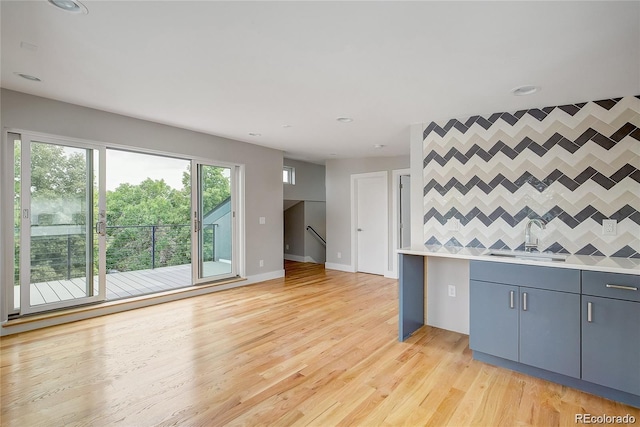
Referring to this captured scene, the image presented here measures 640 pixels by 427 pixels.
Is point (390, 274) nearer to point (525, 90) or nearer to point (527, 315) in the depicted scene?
point (527, 315)

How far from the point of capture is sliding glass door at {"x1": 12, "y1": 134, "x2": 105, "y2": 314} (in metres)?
3.11

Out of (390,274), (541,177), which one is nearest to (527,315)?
(541,177)

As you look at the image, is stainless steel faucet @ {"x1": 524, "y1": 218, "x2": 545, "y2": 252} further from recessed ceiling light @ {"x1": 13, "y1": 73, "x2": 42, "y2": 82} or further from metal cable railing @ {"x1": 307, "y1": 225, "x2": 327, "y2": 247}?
metal cable railing @ {"x1": 307, "y1": 225, "x2": 327, "y2": 247}

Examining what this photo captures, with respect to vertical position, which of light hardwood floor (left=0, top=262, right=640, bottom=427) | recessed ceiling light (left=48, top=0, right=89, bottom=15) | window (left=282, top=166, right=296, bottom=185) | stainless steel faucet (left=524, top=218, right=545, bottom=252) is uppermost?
recessed ceiling light (left=48, top=0, right=89, bottom=15)

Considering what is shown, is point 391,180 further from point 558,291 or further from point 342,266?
point 558,291

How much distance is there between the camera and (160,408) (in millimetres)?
1926

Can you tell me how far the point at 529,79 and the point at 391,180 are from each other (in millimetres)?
3622

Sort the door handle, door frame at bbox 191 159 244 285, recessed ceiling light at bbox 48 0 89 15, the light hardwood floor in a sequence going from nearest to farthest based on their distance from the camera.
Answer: recessed ceiling light at bbox 48 0 89 15 < the light hardwood floor < the door handle < door frame at bbox 191 159 244 285

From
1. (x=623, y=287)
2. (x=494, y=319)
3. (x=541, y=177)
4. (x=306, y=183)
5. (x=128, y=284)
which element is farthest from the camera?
(x=306, y=183)

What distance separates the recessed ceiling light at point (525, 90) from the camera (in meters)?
2.59

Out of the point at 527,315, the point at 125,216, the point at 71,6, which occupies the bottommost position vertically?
the point at 527,315

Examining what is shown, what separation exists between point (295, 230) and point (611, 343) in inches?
262

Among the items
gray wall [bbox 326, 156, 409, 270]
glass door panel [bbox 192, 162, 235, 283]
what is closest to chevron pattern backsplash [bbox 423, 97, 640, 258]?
gray wall [bbox 326, 156, 409, 270]

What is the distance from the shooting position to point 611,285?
80.7 inches
